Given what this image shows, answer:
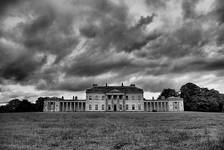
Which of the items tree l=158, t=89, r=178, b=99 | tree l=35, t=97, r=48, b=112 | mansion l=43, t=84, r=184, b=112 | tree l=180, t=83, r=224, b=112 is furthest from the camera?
tree l=158, t=89, r=178, b=99

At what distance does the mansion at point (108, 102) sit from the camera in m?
91.9

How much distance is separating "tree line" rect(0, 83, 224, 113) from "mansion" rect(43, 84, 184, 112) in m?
5.35

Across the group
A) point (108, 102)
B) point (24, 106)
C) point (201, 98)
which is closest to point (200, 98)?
point (201, 98)

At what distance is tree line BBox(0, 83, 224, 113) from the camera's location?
81.8m

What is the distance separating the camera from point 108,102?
92.2m

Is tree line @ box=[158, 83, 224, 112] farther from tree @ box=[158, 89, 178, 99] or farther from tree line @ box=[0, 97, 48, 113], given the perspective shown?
tree line @ box=[0, 97, 48, 113]

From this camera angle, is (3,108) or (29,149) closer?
(29,149)

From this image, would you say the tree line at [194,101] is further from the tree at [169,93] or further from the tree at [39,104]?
the tree at [169,93]

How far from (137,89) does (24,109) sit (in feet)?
168

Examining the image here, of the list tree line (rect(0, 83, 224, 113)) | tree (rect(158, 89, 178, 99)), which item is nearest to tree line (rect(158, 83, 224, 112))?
tree line (rect(0, 83, 224, 113))

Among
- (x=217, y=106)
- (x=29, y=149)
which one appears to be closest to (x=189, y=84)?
(x=217, y=106)

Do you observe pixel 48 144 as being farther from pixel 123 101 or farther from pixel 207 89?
pixel 207 89

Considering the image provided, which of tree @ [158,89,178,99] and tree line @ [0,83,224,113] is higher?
tree @ [158,89,178,99]

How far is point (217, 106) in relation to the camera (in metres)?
80.6
